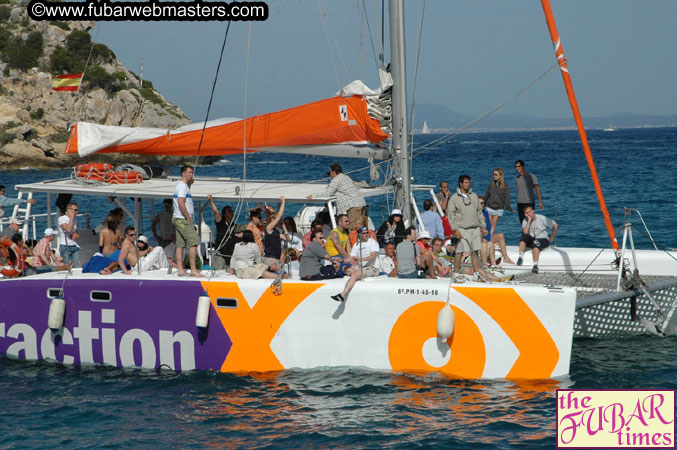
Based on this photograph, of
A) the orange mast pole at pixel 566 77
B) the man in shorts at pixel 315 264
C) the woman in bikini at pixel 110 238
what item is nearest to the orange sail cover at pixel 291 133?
the woman in bikini at pixel 110 238

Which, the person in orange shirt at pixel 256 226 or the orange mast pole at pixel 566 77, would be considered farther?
the person in orange shirt at pixel 256 226

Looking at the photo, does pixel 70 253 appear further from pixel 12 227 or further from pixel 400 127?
pixel 400 127

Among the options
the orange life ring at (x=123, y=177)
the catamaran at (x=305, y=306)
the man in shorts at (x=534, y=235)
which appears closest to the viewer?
the catamaran at (x=305, y=306)

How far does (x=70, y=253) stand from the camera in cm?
1034

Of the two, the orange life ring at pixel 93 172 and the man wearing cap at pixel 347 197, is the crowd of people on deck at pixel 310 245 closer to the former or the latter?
the man wearing cap at pixel 347 197

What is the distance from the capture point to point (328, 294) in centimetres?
850

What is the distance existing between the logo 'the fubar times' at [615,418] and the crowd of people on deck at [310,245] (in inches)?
66.9

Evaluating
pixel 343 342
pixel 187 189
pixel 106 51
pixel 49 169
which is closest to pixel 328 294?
pixel 343 342

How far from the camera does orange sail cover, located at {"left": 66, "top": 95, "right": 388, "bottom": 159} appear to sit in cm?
1001

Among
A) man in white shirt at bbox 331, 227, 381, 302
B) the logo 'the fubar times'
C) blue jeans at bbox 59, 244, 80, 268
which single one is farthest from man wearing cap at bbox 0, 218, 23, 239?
the logo 'the fubar times'

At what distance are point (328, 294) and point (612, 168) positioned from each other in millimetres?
44155

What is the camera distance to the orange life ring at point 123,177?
10734 millimetres

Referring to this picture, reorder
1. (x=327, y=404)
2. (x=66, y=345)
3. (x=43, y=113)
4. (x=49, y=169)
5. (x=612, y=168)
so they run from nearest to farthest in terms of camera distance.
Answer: (x=327, y=404), (x=66, y=345), (x=612, y=168), (x=49, y=169), (x=43, y=113)

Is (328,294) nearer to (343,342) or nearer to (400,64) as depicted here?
(343,342)
